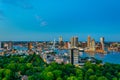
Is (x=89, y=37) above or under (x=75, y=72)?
above

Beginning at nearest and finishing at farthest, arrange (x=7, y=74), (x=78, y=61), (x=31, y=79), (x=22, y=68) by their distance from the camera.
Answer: (x=31, y=79)
(x=7, y=74)
(x=22, y=68)
(x=78, y=61)

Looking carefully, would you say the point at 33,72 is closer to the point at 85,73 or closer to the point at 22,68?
the point at 22,68

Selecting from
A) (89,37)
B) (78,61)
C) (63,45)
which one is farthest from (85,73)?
(63,45)

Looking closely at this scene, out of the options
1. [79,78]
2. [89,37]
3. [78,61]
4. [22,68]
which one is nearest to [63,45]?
[89,37]

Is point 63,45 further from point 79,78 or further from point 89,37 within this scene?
point 79,78

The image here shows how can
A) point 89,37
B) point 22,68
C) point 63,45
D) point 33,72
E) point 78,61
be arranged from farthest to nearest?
point 63,45 < point 89,37 < point 78,61 < point 22,68 < point 33,72

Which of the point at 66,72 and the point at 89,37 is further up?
the point at 89,37

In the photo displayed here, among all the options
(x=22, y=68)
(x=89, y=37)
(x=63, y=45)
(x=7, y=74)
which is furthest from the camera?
(x=63, y=45)

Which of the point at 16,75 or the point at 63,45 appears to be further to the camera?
the point at 63,45

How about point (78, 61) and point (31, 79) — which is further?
point (78, 61)
